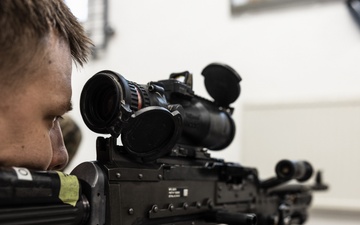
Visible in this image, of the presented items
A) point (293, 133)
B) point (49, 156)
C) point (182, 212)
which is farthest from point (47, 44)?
point (293, 133)

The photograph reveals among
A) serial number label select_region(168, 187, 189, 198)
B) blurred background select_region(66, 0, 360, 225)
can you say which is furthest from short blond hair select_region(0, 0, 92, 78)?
blurred background select_region(66, 0, 360, 225)

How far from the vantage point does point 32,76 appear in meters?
0.55

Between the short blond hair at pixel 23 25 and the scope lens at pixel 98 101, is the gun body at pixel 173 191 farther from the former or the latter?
the short blond hair at pixel 23 25

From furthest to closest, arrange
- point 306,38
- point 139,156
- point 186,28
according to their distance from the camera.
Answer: point 186,28, point 306,38, point 139,156

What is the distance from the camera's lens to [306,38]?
80.6 inches

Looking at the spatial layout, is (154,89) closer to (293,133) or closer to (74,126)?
(74,126)

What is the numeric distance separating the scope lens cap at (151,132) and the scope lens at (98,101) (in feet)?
0.14

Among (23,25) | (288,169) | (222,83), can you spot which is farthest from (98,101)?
(288,169)

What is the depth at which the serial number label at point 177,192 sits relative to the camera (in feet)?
2.66

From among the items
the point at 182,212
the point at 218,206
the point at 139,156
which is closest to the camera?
the point at 139,156

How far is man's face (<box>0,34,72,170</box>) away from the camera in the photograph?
53cm

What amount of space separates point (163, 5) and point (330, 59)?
0.93 meters

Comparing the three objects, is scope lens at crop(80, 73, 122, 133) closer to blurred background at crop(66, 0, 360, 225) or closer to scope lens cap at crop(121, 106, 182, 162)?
scope lens cap at crop(121, 106, 182, 162)

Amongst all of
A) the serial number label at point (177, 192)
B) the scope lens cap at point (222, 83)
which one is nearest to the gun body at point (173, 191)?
the serial number label at point (177, 192)
